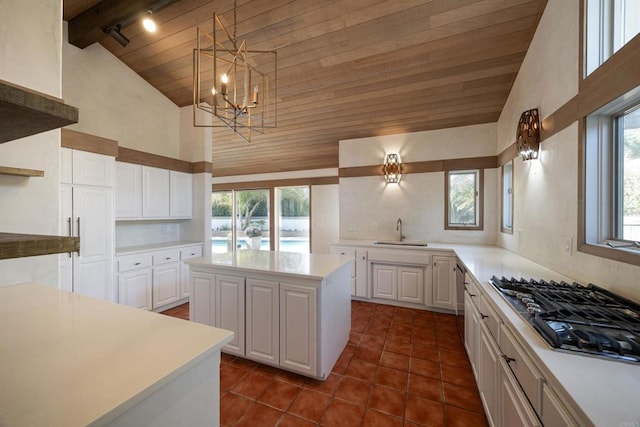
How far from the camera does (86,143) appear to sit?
281 cm

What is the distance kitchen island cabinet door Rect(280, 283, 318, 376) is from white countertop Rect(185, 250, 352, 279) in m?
0.13

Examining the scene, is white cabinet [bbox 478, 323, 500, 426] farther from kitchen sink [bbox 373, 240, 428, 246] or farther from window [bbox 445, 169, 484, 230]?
window [bbox 445, 169, 484, 230]

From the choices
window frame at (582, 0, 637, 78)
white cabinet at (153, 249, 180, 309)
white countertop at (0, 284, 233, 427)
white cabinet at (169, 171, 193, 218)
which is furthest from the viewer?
white cabinet at (169, 171, 193, 218)

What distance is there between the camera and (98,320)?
997 mm

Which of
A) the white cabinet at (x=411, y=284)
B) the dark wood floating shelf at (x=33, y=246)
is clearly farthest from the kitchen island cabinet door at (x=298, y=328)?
the white cabinet at (x=411, y=284)

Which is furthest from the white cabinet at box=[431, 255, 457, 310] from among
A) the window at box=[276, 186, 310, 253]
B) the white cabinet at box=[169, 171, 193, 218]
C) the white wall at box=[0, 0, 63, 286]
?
the white cabinet at box=[169, 171, 193, 218]

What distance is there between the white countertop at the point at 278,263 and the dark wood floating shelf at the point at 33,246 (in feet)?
5.22

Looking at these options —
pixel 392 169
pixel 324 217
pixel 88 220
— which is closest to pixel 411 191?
pixel 392 169

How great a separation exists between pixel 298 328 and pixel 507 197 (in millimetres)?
3052

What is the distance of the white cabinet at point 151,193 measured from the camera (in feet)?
11.0

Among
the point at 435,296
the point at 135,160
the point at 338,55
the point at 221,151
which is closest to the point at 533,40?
the point at 338,55

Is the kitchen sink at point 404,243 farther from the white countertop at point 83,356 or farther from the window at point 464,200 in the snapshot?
the white countertop at point 83,356

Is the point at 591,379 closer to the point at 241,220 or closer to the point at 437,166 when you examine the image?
the point at 437,166

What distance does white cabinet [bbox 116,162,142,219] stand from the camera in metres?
3.30
